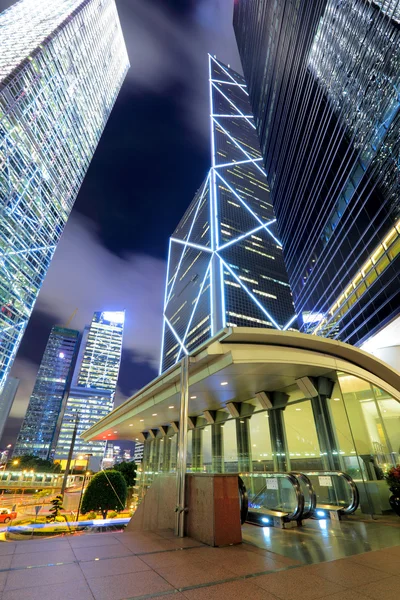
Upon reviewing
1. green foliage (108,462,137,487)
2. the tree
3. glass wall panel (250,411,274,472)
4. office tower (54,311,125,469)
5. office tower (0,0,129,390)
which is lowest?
the tree

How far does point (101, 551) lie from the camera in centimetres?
501

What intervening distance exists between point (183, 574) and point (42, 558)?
2.37 meters

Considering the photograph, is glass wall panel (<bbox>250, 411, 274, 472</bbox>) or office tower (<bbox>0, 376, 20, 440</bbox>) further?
office tower (<bbox>0, 376, 20, 440</bbox>)

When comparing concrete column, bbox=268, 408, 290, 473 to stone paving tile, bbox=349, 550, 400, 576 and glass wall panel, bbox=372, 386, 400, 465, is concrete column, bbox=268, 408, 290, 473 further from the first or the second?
stone paving tile, bbox=349, 550, 400, 576

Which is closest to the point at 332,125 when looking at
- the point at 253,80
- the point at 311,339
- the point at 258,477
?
the point at 311,339

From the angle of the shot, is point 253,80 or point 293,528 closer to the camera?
point 293,528

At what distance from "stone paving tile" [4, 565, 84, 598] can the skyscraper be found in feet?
213

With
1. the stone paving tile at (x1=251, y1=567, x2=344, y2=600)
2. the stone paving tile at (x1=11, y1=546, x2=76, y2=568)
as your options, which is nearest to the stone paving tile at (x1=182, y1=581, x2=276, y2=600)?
the stone paving tile at (x1=251, y1=567, x2=344, y2=600)

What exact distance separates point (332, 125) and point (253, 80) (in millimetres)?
70417

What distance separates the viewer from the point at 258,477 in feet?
29.6

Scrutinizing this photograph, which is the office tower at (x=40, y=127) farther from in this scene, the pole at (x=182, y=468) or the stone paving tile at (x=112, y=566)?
the stone paving tile at (x=112, y=566)

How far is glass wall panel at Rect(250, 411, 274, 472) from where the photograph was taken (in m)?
13.6

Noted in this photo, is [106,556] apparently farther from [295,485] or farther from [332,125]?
[332,125]

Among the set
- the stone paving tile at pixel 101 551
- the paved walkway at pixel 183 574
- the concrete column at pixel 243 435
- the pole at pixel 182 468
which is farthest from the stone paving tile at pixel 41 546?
the concrete column at pixel 243 435
